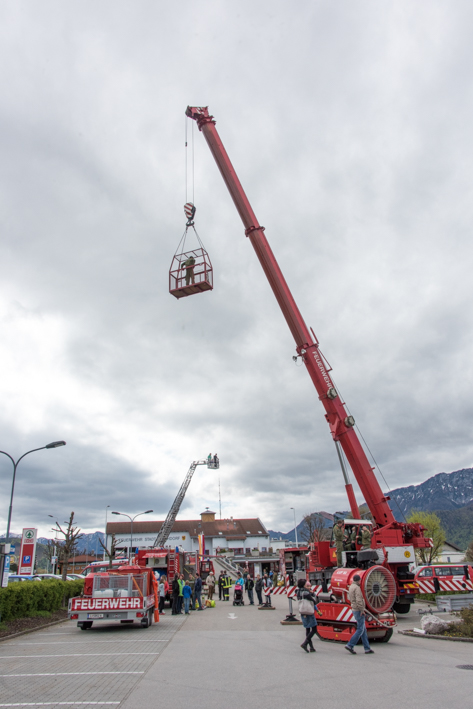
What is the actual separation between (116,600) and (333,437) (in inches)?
344

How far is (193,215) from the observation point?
17938 millimetres

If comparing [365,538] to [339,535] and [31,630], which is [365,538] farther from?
[31,630]

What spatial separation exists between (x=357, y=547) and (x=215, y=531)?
219 feet

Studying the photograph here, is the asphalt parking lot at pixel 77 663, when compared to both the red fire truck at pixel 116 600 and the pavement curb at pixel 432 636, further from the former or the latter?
the pavement curb at pixel 432 636

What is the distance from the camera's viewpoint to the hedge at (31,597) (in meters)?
15.1

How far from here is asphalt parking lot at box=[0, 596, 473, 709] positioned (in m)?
6.87

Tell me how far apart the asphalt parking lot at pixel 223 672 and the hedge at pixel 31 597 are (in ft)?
5.06

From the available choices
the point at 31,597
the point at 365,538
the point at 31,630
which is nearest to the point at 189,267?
the point at 365,538

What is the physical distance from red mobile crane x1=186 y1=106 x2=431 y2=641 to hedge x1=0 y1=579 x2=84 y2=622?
980 centimetres

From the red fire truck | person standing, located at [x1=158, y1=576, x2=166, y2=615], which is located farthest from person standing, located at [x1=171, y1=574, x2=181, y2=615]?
the red fire truck

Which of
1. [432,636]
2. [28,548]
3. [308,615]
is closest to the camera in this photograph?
[308,615]

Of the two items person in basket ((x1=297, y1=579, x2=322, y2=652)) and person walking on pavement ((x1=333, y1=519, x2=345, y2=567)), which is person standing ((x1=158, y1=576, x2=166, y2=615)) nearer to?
person walking on pavement ((x1=333, y1=519, x2=345, y2=567))

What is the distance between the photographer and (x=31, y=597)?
1700 centimetres

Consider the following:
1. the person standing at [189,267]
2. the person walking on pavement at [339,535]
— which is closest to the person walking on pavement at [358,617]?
the person walking on pavement at [339,535]
